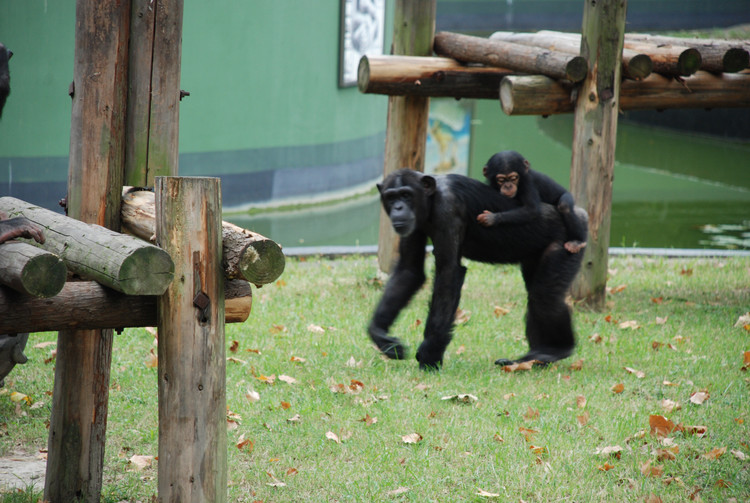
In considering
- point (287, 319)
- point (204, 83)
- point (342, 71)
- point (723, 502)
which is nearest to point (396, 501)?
point (723, 502)

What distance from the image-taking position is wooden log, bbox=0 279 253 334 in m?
2.82

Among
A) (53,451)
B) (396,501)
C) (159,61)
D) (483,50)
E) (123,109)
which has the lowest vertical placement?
(396,501)

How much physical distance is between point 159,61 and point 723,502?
3.43 meters

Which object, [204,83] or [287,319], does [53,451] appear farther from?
[204,83]

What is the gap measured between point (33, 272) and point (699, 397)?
4.26 m

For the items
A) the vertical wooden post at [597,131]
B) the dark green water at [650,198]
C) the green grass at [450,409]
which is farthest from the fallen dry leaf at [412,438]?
the dark green water at [650,198]

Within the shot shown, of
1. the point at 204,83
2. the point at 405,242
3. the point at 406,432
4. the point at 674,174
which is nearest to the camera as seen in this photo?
the point at 406,432

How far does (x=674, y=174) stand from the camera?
20.9m

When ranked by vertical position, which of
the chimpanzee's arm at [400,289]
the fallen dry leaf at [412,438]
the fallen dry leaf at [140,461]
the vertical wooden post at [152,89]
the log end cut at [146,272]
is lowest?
the fallen dry leaf at [140,461]

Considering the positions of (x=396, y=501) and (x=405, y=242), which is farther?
(x=405, y=242)

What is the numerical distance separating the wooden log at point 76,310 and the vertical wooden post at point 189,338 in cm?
12

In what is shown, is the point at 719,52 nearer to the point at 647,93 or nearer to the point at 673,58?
the point at 673,58

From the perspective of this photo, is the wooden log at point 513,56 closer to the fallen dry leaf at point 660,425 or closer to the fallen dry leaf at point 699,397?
the fallen dry leaf at point 699,397

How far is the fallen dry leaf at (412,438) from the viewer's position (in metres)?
4.48
